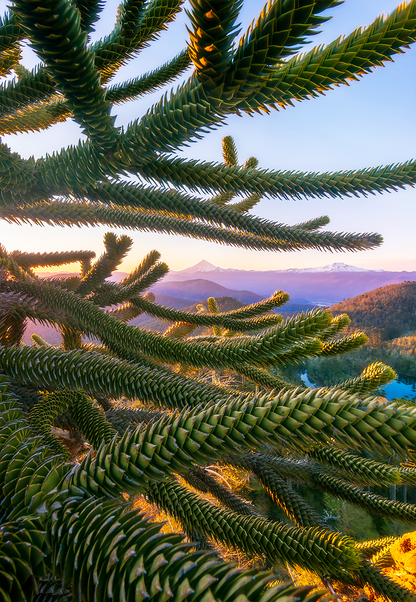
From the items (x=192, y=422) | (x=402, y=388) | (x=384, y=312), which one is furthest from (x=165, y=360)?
(x=384, y=312)

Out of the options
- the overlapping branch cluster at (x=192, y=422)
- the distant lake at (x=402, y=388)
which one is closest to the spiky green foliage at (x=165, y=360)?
the overlapping branch cluster at (x=192, y=422)

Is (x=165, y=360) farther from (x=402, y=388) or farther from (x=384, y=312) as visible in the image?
(x=384, y=312)

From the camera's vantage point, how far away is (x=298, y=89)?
2.51 ft

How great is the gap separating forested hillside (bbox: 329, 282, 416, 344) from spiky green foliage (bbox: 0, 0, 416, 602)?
3410 centimetres

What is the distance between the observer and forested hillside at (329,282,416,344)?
33.6 m

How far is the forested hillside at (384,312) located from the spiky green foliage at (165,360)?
1343 inches

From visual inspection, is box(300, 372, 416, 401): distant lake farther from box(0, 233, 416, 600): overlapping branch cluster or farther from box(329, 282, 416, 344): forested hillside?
box(0, 233, 416, 600): overlapping branch cluster

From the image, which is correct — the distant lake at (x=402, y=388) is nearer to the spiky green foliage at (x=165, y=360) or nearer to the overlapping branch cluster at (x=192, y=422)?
the overlapping branch cluster at (x=192, y=422)

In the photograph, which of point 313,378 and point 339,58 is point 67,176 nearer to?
point 339,58

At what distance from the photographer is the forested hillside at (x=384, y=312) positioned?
110 feet

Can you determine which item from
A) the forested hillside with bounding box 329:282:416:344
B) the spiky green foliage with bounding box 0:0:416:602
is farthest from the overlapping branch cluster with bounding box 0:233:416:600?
the forested hillside with bounding box 329:282:416:344

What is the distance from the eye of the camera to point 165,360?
1.89 meters

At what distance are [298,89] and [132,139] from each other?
20.5 inches

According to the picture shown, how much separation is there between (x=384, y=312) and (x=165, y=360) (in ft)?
138
